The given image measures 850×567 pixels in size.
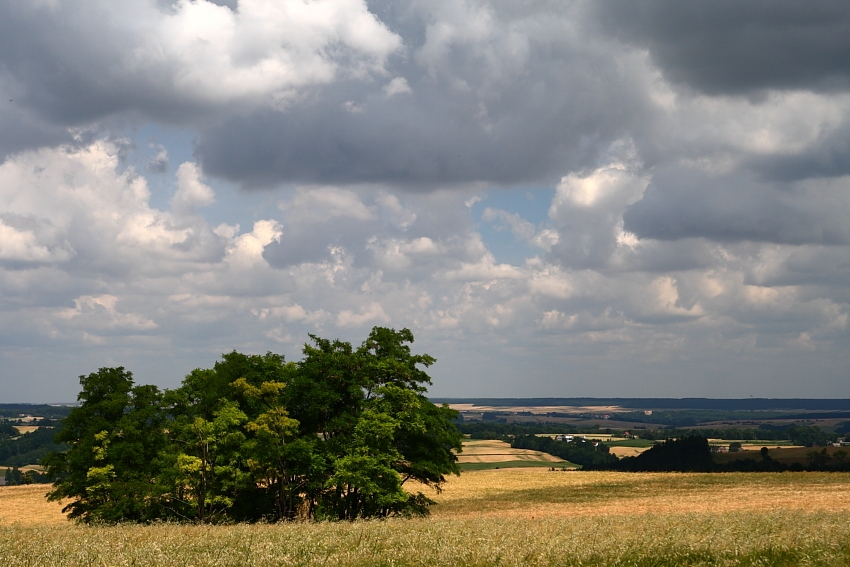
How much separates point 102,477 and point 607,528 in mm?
37089

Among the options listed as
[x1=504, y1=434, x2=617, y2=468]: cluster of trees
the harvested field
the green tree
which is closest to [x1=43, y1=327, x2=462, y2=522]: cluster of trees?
the green tree

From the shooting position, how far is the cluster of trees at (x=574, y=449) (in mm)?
150163

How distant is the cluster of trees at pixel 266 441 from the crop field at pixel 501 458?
90.3 metres

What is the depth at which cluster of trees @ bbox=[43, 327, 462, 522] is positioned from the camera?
43.2m

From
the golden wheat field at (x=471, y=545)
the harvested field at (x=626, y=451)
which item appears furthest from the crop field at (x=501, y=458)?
the golden wheat field at (x=471, y=545)

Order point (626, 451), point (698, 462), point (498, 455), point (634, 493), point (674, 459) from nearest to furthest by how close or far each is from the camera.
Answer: point (634, 493) → point (698, 462) → point (674, 459) → point (498, 455) → point (626, 451)

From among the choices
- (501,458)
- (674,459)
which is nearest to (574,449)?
(501,458)

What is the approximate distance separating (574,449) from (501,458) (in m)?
27.6

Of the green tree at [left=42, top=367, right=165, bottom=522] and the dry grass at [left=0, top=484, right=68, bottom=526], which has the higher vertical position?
the green tree at [left=42, top=367, right=165, bottom=522]

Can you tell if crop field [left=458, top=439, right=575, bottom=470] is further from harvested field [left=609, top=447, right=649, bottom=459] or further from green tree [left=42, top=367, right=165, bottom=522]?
green tree [left=42, top=367, right=165, bottom=522]

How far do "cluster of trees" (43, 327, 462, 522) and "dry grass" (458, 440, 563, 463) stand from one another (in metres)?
104

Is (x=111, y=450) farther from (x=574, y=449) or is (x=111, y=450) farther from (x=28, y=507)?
(x=574, y=449)

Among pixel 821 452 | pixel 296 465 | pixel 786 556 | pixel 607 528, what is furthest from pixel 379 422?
pixel 821 452

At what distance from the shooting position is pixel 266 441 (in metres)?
43.7
